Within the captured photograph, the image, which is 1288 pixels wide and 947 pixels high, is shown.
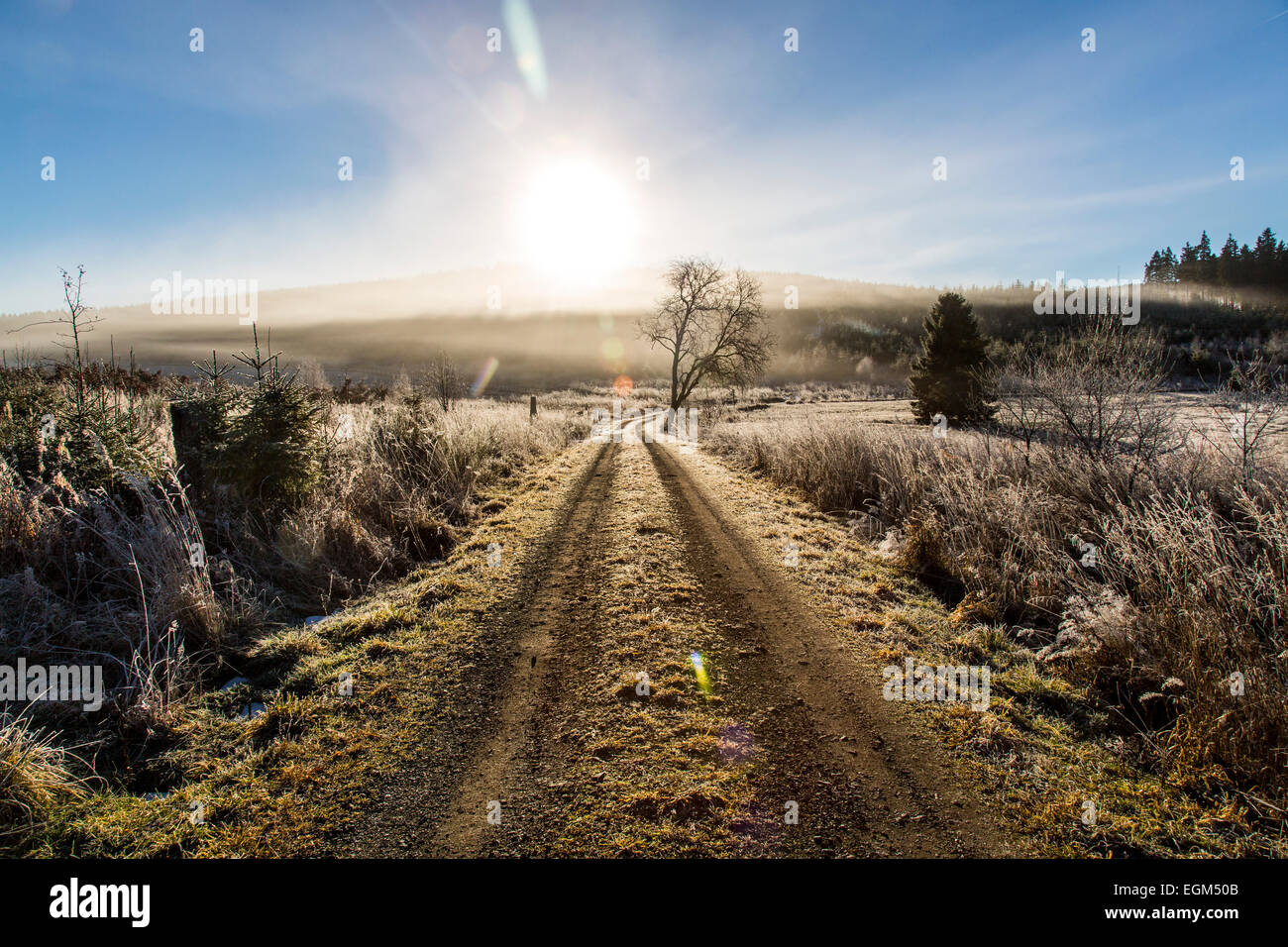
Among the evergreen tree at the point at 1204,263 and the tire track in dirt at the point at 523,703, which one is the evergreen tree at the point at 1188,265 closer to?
the evergreen tree at the point at 1204,263

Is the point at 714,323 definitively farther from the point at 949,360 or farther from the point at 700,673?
the point at 700,673

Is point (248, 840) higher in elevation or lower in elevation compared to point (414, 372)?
lower

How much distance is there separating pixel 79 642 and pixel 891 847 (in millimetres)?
6685

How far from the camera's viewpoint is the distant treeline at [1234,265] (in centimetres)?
8012

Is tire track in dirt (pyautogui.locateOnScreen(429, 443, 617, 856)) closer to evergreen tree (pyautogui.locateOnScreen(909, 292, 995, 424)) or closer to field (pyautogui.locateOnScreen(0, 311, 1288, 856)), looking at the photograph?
field (pyautogui.locateOnScreen(0, 311, 1288, 856))

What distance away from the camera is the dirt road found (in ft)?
9.74

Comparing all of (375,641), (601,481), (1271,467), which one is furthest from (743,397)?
(375,641)

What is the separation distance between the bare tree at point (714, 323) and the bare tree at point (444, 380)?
51.9ft

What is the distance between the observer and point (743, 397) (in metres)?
54.3

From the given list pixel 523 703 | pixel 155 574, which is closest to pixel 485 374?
pixel 155 574

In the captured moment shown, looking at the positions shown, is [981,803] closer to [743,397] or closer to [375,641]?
[375,641]

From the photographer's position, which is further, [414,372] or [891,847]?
[414,372]
